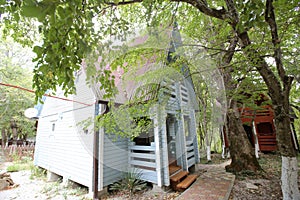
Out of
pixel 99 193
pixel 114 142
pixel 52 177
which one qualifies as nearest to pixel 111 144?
pixel 114 142

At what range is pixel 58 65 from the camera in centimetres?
58

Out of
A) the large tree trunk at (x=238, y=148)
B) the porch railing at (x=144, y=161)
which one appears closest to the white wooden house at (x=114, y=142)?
the porch railing at (x=144, y=161)

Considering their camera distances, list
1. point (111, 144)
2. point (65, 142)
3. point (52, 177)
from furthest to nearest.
Result: point (52, 177) → point (65, 142) → point (111, 144)

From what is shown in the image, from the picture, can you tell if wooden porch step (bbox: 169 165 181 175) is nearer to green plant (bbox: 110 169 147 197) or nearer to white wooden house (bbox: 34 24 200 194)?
white wooden house (bbox: 34 24 200 194)

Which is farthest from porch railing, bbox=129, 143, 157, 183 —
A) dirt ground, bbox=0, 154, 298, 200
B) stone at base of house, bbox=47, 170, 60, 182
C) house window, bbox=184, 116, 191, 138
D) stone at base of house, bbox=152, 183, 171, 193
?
stone at base of house, bbox=47, 170, 60, 182

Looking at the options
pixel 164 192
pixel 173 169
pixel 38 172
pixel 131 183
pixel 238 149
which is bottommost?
pixel 38 172

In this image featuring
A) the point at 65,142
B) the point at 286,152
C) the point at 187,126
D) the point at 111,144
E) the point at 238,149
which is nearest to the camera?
the point at 187,126

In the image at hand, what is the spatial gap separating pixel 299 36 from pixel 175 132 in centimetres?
178

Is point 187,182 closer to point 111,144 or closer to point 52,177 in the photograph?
point 111,144

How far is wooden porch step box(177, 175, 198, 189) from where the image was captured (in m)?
2.55

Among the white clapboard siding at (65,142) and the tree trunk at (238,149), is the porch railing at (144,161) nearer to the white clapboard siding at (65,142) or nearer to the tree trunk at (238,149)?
the white clapboard siding at (65,142)

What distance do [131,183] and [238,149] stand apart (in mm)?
2675

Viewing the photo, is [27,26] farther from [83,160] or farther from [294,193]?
[294,193]

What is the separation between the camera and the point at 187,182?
2.62m
